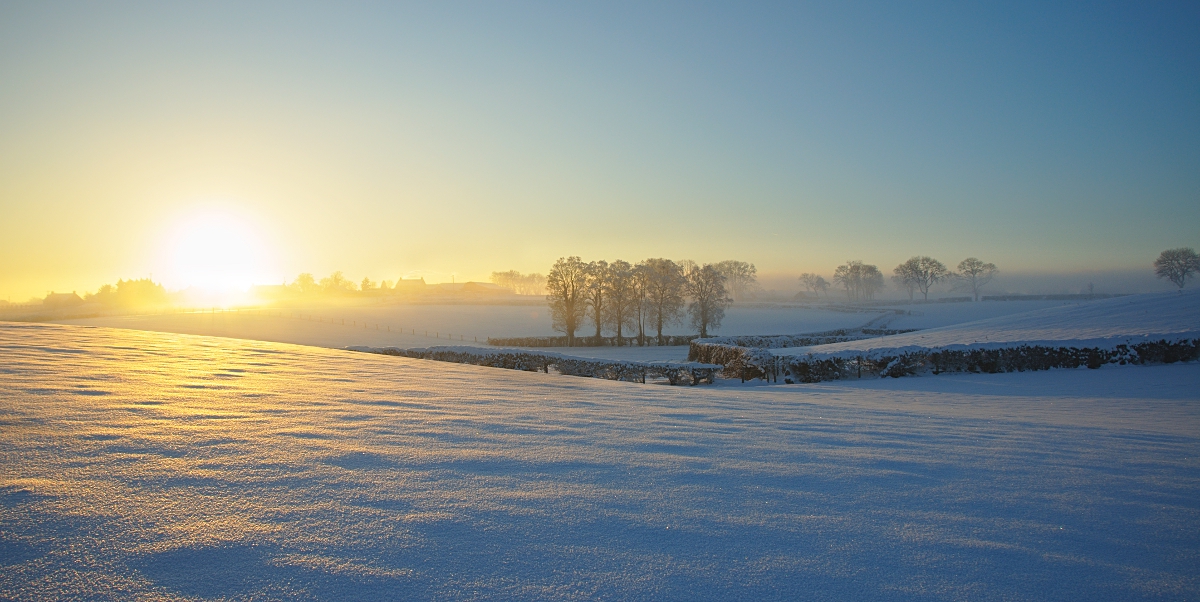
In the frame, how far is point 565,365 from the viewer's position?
20.3 metres

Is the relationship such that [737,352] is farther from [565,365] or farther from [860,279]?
[860,279]

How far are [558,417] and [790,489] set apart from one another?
340 cm

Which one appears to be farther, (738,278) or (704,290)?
(738,278)

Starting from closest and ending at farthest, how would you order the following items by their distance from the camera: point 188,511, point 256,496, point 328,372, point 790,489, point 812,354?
point 188,511 < point 256,496 < point 790,489 < point 328,372 < point 812,354

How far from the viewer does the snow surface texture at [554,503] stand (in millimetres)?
2680

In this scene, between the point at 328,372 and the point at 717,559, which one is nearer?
the point at 717,559

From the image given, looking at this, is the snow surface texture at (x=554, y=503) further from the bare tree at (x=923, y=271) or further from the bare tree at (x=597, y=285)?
the bare tree at (x=923, y=271)

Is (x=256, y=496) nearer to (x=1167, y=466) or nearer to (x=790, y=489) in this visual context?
(x=790, y=489)

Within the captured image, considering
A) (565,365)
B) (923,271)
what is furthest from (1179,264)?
(565,365)

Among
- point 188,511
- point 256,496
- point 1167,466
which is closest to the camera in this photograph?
point 188,511

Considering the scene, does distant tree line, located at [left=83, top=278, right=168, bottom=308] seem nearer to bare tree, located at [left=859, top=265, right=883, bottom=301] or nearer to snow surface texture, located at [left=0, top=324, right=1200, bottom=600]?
snow surface texture, located at [left=0, top=324, right=1200, bottom=600]

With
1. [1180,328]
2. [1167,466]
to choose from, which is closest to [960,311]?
[1180,328]

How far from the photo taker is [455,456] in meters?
4.64

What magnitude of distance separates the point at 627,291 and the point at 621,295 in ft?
2.22
